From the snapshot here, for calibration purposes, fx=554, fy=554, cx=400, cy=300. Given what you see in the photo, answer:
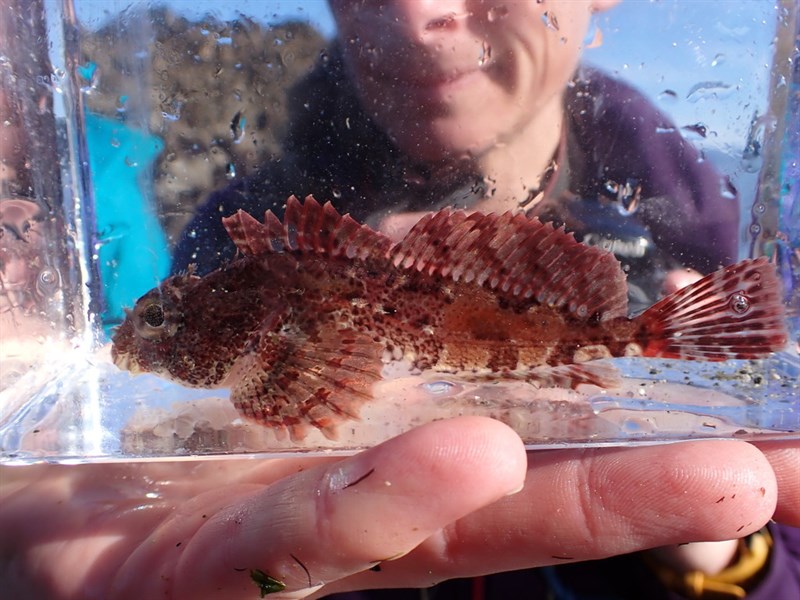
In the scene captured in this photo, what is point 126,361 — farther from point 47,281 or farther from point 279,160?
point 279,160

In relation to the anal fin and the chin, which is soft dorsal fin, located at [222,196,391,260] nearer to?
the chin

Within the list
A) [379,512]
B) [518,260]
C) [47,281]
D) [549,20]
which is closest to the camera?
[379,512]

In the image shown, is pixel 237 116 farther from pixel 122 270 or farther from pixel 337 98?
pixel 122 270

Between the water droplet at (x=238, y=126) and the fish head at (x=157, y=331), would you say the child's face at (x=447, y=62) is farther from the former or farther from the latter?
the fish head at (x=157, y=331)

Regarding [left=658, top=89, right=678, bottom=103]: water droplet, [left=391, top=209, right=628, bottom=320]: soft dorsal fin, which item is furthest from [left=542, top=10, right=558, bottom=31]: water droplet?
[left=391, top=209, right=628, bottom=320]: soft dorsal fin

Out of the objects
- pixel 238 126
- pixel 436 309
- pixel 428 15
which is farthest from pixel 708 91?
pixel 238 126
